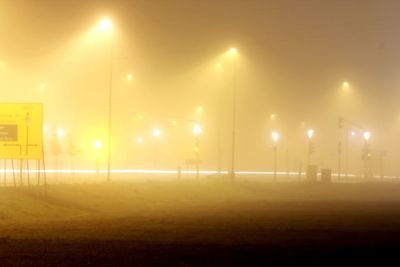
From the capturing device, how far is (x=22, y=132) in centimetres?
3269

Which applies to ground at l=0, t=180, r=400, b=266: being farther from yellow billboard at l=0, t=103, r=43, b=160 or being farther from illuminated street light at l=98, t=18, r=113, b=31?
illuminated street light at l=98, t=18, r=113, b=31

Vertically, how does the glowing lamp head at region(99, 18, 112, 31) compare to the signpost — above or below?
above

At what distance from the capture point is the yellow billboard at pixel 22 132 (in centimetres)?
3256

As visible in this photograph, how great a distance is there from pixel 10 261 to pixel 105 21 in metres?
30.3

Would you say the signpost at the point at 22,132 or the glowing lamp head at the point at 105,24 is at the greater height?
the glowing lamp head at the point at 105,24

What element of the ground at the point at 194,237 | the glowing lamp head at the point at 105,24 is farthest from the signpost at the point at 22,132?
the glowing lamp head at the point at 105,24

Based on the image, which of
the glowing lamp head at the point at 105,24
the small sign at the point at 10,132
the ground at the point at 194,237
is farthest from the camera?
the glowing lamp head at the point at 105,24

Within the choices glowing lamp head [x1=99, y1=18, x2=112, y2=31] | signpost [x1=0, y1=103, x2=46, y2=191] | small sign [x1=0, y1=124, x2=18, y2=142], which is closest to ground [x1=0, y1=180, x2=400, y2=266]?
signpost [x1=0, y1=103, x2=46, y2=191]

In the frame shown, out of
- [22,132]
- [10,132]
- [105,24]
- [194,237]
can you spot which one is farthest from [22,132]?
[194,237]

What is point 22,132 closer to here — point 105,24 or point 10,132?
point 10,132

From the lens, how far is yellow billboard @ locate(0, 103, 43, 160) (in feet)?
107

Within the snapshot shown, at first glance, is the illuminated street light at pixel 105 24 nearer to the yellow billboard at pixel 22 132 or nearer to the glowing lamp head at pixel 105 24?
the glowing lamp head at pixel 105 24

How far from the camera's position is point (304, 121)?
5802 inches

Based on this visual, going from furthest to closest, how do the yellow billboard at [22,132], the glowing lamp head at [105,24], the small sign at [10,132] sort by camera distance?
1. the glowing lamp head at [105,24]
2. the small sign at [10,132]
3. the yellow billboard at [22,132]
